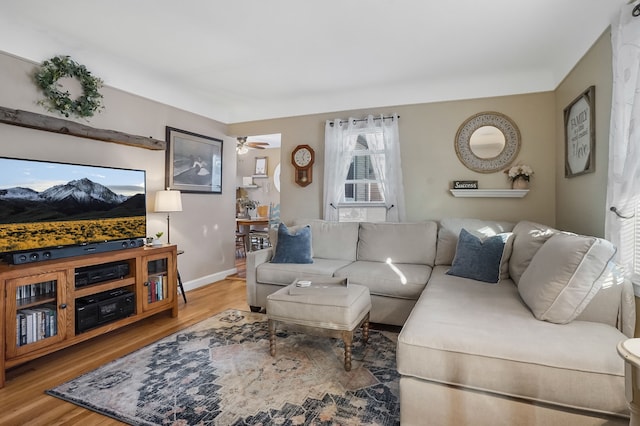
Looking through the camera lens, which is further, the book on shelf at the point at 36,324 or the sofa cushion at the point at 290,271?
the sofa cushion at the point at 290,271

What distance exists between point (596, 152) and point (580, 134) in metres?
0.40

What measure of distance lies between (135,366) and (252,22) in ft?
8.61

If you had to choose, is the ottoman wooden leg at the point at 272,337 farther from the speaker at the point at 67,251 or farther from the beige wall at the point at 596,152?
the beige wall at the point at 596,152

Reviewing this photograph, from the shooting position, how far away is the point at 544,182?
3498 millimetres

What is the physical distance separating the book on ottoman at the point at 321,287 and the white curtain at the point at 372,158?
1.53 meters

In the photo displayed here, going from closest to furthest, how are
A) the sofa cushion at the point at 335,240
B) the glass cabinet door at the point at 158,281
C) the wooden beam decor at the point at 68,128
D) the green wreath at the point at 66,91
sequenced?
the wooden beam decor at the point at 68,128 < the green wreath at the point at 66,91 < the glass cabinet door at the point at 158,281 < the sofa cushion at the point at 335,240

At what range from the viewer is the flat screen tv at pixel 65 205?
2381mm

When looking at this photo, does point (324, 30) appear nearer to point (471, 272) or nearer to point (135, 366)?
point (471, 272)

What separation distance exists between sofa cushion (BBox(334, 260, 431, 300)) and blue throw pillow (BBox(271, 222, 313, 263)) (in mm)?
456

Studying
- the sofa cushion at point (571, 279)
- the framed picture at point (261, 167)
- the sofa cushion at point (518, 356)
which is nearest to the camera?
the sofa cushion at point (518, 356)

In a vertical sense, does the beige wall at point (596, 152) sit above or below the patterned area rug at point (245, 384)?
above

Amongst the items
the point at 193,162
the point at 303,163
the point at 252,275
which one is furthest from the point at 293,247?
the point at 193,162

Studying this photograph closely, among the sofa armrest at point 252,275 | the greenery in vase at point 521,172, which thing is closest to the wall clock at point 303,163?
the sofa armrest at point 252,275

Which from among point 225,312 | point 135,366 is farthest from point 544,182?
point 135,366
